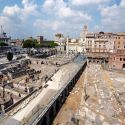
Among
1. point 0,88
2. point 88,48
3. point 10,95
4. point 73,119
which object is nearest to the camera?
point 73,119

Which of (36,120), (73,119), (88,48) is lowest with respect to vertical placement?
(73,119)

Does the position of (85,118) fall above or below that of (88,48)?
below

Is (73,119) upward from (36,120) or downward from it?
downward

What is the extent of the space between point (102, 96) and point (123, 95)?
12.4ft

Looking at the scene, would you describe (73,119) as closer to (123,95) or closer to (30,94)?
(30,94)

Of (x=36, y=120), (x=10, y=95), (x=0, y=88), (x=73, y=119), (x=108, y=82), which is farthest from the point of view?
(x=108, y=82)

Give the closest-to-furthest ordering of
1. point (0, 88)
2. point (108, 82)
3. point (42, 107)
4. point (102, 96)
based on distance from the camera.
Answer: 1. point (42, 107)
2. point (0, 88)
3. point (102, 96)
4. point (108, 82)

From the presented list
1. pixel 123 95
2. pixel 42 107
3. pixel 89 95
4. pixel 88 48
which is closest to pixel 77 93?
pixel 89 95

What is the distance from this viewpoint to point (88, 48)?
85312 mm

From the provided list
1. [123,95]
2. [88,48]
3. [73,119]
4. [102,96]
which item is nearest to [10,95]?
[73,119]

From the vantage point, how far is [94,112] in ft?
81.6

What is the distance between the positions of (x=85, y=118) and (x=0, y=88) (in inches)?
561

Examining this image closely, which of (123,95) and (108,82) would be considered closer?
(123,95)

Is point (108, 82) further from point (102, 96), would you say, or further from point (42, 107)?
point (42, 107)
